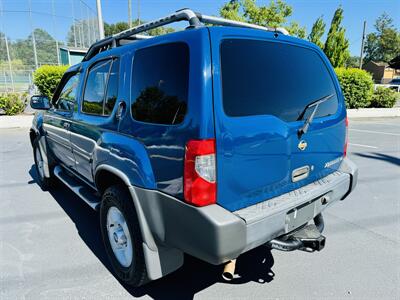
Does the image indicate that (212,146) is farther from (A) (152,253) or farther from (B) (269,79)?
(A) (152,253)

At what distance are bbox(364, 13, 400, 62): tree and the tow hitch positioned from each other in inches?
3176

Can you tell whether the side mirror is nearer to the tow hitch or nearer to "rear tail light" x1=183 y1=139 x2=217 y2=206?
"rear tail light" x1=183 y1=139 x2=217 y2=206

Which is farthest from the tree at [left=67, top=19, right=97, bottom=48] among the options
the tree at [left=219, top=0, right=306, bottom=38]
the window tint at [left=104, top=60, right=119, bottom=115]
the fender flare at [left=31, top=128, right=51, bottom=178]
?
the window tint at [left=104, top=60, right=119, bottom=115]

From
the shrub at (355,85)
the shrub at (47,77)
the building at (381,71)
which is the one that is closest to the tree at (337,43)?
the shrub at (355,85)

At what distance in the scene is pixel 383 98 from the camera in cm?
1695

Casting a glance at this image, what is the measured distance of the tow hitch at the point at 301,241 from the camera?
2176 mm

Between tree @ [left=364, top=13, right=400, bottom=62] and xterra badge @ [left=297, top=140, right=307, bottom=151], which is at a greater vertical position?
tree @ [left=364, top=13, right=400, bottom=62]

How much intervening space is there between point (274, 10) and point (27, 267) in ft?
63.7

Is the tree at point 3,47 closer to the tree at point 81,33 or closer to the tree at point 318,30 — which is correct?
the tree at point 81,33

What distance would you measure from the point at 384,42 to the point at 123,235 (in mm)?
82399

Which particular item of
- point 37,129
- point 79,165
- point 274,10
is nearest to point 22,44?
point 274,10

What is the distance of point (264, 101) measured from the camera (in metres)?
2.07

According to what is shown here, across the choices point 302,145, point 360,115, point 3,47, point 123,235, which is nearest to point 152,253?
point 123,235

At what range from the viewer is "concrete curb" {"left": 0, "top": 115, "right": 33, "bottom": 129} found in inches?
455
